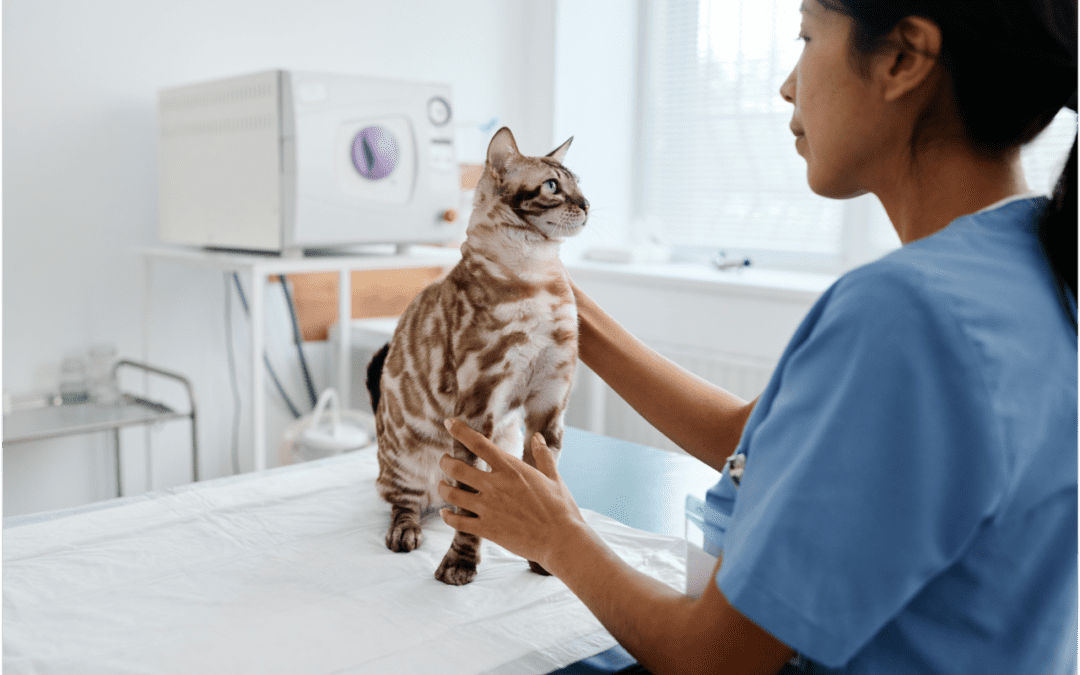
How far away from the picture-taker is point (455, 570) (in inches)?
36.7

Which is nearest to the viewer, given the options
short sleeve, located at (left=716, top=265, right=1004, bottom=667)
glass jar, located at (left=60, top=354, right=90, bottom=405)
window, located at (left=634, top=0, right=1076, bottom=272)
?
short sleeve, located at (left=716, top=265, right=1004, bottom=667)

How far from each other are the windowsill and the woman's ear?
1780 mm

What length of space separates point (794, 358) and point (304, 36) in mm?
2443

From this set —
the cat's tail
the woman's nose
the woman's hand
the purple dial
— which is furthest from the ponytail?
the purple dial

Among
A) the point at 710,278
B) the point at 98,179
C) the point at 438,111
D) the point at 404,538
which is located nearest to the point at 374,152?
the point at 438,111

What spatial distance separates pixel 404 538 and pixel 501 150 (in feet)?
1.58

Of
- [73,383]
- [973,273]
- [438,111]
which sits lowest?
[73,383]

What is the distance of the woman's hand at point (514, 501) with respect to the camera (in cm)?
78

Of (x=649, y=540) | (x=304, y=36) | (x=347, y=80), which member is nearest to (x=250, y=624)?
(x=649, y=540)

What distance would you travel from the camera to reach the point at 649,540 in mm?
1083

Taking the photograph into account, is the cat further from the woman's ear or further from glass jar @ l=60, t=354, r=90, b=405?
glass jar @ l=60, t=354, r=90, b=405

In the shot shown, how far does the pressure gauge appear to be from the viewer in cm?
220

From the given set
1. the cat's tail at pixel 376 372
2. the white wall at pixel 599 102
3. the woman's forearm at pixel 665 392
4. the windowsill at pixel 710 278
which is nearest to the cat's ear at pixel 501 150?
the woman's forearm at pixel 665 392

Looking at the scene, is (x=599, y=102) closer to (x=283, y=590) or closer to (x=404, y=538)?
(x=404, y=538)
